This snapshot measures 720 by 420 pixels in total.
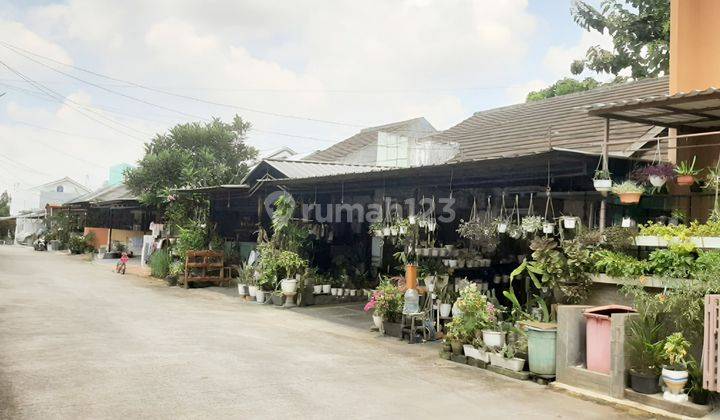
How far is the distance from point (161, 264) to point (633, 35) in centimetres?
1881

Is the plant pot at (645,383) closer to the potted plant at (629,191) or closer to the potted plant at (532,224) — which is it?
the potted plant at (629,191)

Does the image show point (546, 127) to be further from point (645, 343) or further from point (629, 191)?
point (645, 343)

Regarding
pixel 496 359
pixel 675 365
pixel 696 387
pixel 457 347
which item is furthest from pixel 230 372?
pixel 696 387

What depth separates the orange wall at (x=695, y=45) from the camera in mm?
9344

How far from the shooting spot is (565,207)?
396 inches

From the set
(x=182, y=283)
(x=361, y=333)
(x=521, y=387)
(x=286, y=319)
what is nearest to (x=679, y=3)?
(x=521, y=387)

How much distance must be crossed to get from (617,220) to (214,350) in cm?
690

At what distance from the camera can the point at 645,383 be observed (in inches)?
251

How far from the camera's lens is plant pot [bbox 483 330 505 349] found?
8.09 meters

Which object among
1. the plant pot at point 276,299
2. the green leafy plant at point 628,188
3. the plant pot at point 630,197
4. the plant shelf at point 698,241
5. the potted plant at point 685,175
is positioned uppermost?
the potted plant at point 685,175

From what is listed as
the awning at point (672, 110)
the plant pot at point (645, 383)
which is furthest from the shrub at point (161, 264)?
the plant pot at point (645, 383)

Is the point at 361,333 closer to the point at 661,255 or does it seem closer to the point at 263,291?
the point at 263,291

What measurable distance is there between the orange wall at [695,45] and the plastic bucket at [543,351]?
5.09 meters

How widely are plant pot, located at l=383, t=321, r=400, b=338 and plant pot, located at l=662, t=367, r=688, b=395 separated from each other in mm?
4971
